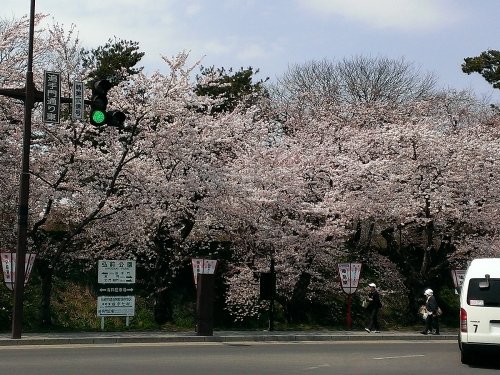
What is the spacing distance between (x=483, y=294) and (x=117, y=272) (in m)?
12.3

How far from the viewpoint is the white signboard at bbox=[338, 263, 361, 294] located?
92.8 ft

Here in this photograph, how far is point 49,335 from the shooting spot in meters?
22.4

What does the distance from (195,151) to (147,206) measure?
228cm

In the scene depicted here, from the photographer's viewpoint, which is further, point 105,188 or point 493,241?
point 493,241

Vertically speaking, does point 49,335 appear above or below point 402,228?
below

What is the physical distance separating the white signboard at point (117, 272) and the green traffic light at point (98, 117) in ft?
28.8

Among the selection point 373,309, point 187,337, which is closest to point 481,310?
point 187,337

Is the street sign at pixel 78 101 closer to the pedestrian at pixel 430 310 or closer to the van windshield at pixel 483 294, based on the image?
the van windshield at pixel 483 294

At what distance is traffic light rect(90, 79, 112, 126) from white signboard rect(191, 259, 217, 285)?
9.95 meters

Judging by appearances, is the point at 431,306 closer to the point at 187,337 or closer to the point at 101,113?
the point at 187,337

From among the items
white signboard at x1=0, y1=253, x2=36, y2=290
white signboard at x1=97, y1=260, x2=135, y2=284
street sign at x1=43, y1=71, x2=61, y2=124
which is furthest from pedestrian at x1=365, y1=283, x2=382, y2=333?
street sign at x1=43, y1=71, x2=61, y2=124

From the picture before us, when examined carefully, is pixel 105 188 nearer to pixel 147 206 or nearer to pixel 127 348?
pixel 147 206

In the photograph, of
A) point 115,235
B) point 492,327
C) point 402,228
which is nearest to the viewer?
point 492,327

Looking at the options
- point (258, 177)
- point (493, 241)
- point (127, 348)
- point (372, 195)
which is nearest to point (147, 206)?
point (258, 177)
